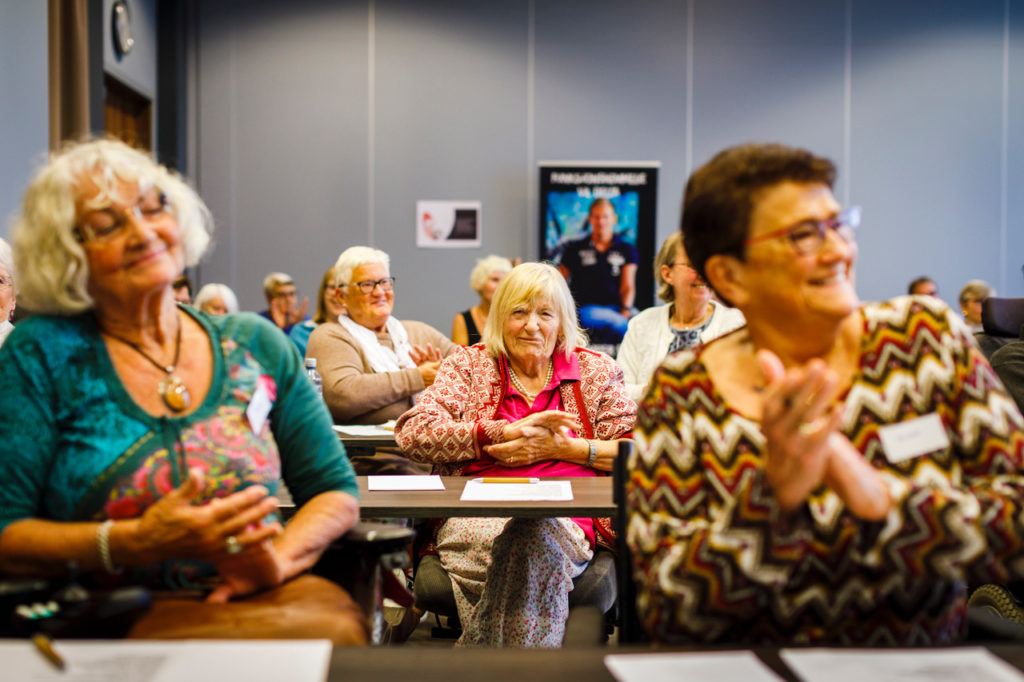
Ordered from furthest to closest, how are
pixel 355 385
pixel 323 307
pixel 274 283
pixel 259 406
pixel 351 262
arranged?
1. pixel 274 283
2. pixel 323 307
3. pixel 351 262
4. pixel 355 385
5. pixel 259 406

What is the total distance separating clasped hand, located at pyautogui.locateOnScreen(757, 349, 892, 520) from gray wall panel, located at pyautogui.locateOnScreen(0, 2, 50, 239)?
4236 mm

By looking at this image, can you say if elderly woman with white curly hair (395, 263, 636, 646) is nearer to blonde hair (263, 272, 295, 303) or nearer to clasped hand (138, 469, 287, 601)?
clasped hand (138, 469, 287, 601)

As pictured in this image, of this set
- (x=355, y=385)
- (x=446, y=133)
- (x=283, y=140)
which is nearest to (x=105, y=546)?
(x=355, y=385)

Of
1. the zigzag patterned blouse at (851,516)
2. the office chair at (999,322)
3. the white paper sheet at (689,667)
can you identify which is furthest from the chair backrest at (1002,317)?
the white paper sheet at (689,667)

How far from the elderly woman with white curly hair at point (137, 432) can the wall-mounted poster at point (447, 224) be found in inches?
233

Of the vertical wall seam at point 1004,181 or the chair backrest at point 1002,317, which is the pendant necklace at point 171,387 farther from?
the vertical wall seam at point 1004,181

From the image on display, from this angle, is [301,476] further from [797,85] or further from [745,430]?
[797,85]

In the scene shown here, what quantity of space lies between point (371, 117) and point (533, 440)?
546cm

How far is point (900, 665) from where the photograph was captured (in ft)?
3.40

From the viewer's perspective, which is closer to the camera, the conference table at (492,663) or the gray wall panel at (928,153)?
the conference table at (492,663)

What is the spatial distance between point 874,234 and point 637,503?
698cm

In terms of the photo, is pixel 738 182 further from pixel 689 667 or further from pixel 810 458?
pixel 689 667

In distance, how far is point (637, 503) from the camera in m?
1.33

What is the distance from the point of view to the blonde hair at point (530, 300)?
9.36 ft
